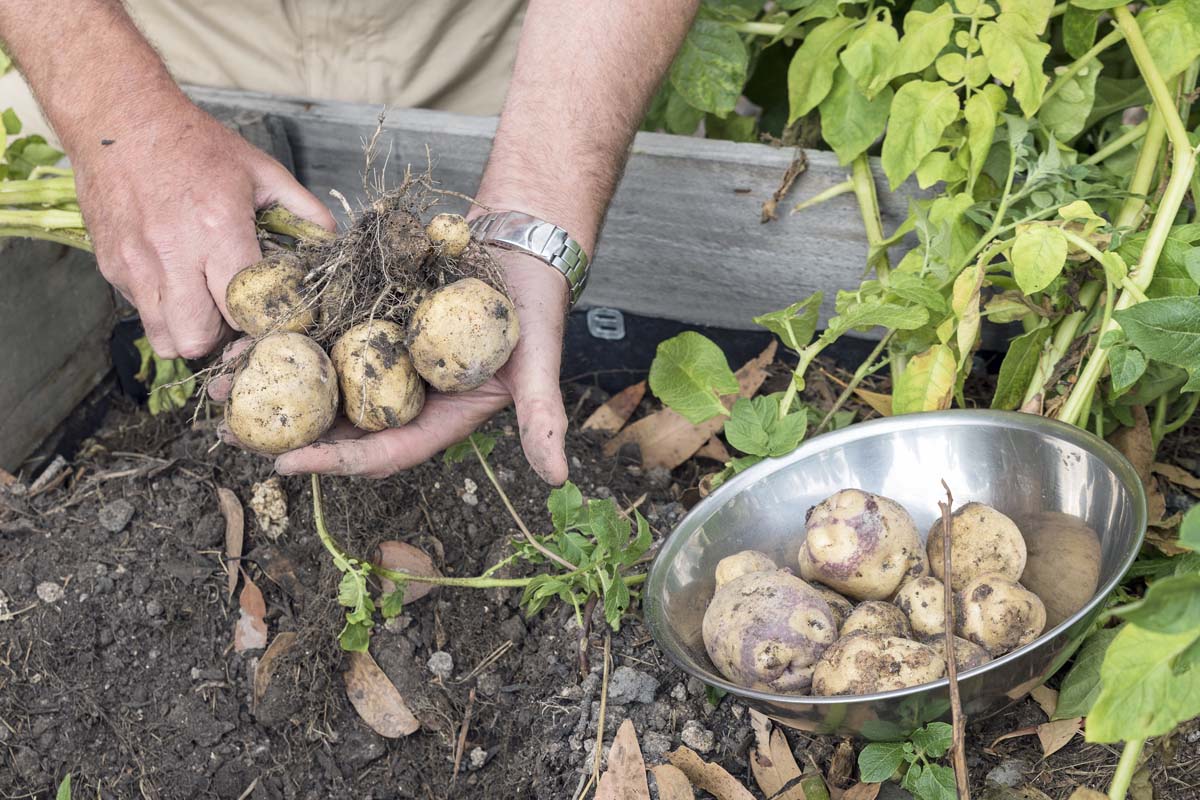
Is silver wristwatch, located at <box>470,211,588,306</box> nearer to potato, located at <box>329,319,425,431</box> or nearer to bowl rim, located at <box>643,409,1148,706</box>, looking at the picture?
potato, located at <box>329,319,425,431</box>

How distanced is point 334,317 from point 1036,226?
107cm

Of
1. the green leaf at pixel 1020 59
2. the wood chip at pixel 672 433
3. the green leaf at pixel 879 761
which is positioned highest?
the green leaf at pixel 1020 59

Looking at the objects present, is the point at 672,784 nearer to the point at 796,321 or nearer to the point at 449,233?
the point at 796,321

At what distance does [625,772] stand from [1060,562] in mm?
700

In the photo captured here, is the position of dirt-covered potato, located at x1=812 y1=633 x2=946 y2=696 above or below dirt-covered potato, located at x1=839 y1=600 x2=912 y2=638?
above

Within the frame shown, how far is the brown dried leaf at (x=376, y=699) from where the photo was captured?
5.81 feet

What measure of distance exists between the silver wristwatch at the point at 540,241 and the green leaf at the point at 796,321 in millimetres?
317

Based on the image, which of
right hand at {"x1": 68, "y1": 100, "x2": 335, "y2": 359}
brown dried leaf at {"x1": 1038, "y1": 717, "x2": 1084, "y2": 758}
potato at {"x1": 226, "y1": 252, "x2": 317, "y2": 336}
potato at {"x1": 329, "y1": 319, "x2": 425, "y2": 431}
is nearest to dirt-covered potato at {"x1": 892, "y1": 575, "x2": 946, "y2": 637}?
brown dried leaf at {"x1": 1038, "y1": 717, "x2": 1084, "y2": 758}

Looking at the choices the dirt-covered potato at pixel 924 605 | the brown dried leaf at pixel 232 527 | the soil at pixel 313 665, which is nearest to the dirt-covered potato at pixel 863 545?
the dirt-covered potato at pixel 924 605

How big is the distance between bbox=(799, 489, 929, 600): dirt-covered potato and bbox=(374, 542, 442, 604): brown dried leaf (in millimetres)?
736

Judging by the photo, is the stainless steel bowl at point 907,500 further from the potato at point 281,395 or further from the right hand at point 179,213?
the right hand at point 179,213

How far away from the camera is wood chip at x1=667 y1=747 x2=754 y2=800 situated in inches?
58.8

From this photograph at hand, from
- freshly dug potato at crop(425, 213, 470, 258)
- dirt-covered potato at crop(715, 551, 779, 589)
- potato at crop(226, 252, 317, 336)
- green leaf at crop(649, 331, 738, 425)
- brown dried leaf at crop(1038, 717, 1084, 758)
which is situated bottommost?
brown dried leaf at crop(1038, 717, 1084, 758)

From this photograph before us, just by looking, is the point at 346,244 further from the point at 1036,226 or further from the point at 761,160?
the point at 1036,226
